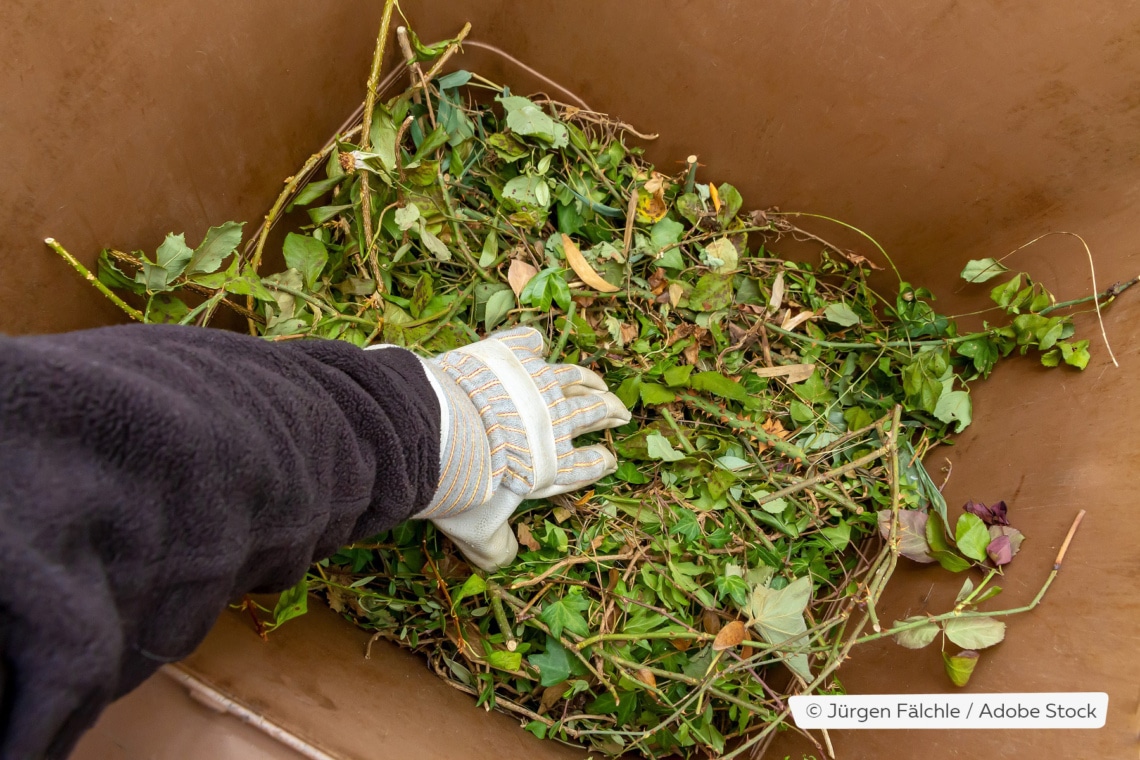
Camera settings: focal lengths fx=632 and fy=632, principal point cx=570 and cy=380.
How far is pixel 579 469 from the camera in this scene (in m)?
0.90

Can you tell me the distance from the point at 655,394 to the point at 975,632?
0.49 metres

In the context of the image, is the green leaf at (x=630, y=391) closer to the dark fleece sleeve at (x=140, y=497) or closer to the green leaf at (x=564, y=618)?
the green leaf at (x=564, y=618)

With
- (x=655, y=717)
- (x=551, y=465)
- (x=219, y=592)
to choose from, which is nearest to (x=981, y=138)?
(x=551, y=465)

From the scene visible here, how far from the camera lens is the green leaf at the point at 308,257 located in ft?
2.96

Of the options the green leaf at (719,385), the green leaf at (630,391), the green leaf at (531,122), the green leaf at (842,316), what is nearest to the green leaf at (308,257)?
the green leaf at (531,122)

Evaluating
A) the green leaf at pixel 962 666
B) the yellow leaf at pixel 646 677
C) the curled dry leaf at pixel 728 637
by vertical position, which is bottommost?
the yellow leaf at pixel 646 677

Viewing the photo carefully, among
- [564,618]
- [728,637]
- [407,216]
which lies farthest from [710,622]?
[407,216]

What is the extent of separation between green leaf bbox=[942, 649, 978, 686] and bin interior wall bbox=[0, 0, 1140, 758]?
0.05ft

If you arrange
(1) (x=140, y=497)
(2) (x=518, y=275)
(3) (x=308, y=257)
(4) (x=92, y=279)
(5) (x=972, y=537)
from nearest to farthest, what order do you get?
(1) (x=140, y=497), (4) (x=92, y=279), (5) (x=972, y=537), (3) (x=308, y=257), (2) (x=518, y=275)

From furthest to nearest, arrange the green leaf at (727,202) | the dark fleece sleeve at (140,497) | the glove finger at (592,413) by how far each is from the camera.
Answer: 1. the green leaf at (727,202)
2. the glove finger at (592,413)
3. the dark fleece sleeve at (140,497)

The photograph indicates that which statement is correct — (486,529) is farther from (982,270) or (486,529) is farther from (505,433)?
(982,270)

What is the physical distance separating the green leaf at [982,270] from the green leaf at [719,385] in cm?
38

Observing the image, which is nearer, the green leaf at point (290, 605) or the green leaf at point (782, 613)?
the green leaf at point (290, 605)

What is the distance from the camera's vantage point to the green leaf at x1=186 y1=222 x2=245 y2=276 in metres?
0.78
